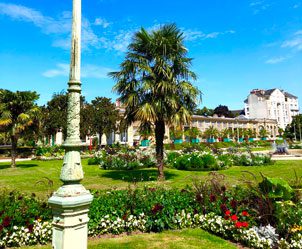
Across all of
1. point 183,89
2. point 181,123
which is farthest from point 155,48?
point 181,123

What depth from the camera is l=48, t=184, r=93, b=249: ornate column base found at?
114 inches

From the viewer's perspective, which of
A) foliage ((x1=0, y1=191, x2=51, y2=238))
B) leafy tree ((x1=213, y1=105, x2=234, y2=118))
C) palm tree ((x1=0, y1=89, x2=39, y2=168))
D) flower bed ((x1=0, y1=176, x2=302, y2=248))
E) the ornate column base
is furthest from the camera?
leafy tree ((x1=213, y1=105, x2=234, y2=118))

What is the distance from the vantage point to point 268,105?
104750 mm

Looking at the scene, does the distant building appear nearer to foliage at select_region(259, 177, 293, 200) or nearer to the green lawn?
the green lawn

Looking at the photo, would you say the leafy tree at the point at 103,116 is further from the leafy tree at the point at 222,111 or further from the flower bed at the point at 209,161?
the leafy tree at the point at 222,111

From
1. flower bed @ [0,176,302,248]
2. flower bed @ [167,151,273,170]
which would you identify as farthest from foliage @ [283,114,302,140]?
flower bed @ [0,176,302,248]

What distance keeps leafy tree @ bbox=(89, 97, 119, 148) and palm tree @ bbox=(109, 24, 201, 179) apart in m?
31.8

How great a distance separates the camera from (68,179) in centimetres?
304

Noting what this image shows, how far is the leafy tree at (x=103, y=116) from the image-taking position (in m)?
43.0

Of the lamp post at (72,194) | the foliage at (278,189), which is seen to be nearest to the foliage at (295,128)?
the foliage at (278,189)

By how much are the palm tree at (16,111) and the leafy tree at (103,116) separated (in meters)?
23.0

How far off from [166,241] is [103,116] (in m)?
40.0

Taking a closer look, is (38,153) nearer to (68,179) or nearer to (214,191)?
(214,191)

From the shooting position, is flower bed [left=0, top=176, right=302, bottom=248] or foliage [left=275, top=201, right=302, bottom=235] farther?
flower bed [left=0, top=176, right=302, bottom=248]
